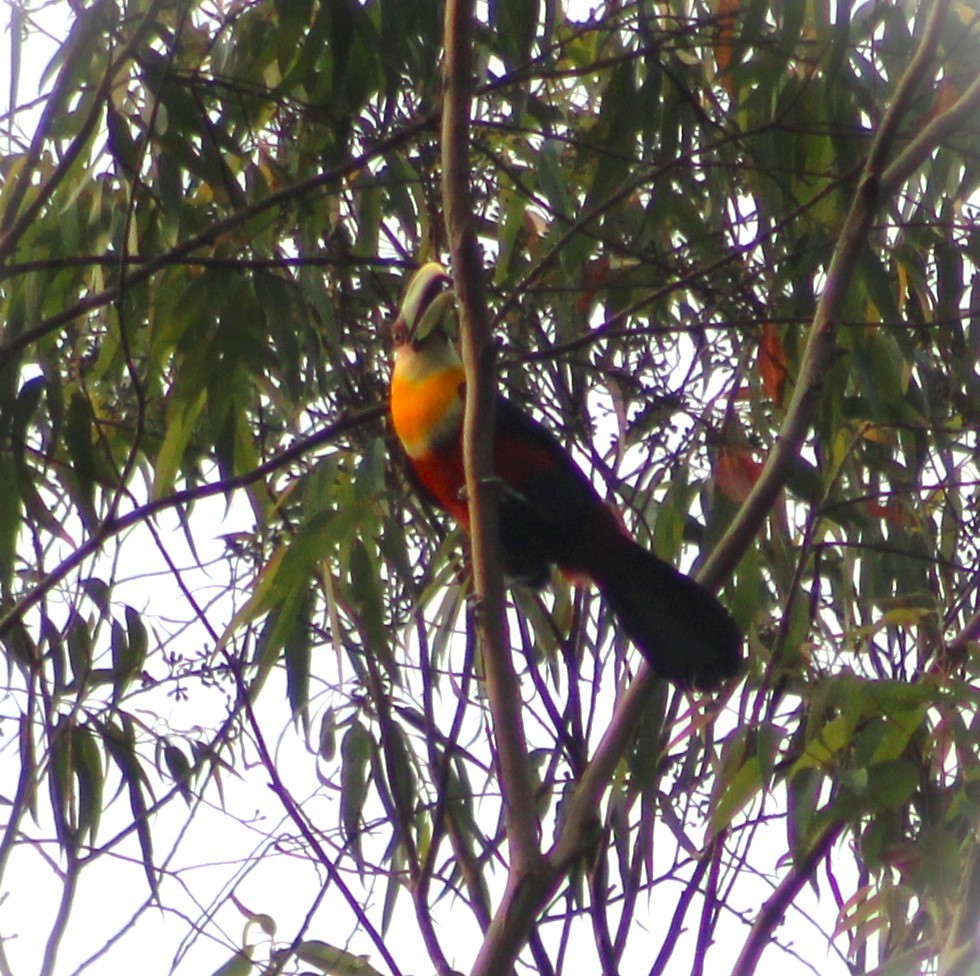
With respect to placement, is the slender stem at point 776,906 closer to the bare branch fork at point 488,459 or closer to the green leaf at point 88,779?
the bare branch fork at point 488,459

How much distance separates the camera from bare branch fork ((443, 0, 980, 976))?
57.3 inches

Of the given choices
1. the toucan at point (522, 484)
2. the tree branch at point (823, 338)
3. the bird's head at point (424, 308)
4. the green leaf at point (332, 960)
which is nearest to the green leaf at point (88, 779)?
the green leaf at point (332, 960)

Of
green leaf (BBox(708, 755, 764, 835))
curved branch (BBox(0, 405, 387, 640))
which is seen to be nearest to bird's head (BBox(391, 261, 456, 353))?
curved branch (BBox(0, 405, 387, 640))

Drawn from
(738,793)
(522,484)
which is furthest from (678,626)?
(522,484)

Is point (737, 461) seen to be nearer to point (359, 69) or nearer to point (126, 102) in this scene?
point (359, 69)

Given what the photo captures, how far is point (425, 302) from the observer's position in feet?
7.23

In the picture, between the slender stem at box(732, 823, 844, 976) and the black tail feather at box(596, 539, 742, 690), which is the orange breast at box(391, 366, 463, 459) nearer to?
the black tail feather at box(596, 539, 742, 690)

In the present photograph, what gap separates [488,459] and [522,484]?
0.91 metres

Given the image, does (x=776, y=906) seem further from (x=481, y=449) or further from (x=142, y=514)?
(x=142, y=514)

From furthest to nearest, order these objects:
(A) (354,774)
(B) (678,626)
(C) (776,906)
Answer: (A) (354,774), (B) (678,626), (C) (776,906)

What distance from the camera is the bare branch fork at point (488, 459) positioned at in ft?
4.78

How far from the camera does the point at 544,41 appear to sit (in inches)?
81.1

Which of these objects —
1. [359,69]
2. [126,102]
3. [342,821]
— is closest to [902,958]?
[342,821]

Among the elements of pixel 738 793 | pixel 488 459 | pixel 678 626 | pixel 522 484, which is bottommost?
pixel 738 793
